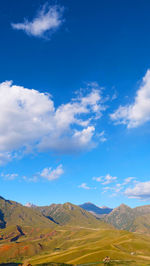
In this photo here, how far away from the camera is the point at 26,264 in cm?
11256

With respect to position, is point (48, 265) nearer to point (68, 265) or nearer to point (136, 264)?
point (68, 265)

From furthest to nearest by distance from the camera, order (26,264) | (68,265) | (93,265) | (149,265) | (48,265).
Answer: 1. (48,265)
2. (68,265)
3. (93,265)
4. (149,265)
5. (26,264)

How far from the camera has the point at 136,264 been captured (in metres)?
138

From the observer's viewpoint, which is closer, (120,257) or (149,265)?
(149,265)

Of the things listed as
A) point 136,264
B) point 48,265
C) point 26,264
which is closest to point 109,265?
point 136,264

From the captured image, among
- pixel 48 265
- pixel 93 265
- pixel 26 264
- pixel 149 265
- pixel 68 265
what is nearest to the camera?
pixel 26 264

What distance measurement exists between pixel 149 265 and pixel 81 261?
6223 cm

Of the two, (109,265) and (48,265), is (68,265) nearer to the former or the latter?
(48,265)

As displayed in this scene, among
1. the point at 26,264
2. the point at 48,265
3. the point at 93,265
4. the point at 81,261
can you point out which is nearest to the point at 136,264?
the point at 93,265

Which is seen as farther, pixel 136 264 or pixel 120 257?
pixel 120 257

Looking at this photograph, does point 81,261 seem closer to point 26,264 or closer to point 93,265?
point 93,265

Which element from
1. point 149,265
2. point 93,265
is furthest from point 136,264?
Result: point 93,265

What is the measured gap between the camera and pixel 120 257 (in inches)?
6826

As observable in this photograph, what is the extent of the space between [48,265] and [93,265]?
2036 inches
